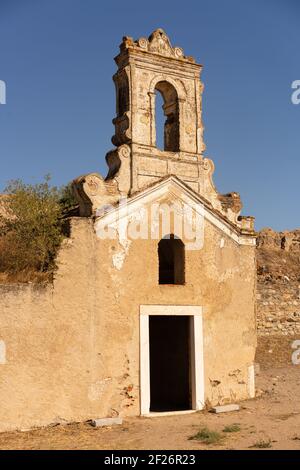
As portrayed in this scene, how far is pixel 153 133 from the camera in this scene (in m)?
12.4

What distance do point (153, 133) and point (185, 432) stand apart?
6.16 meters

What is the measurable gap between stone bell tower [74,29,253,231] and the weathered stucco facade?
3cm

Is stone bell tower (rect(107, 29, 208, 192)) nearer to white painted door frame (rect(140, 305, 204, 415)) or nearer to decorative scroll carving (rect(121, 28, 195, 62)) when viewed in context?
decorative scroll carving (rect(121, 28, 195, 62))

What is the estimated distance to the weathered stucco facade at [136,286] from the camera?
10.2 meters

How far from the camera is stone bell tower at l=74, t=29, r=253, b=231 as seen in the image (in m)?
11.7

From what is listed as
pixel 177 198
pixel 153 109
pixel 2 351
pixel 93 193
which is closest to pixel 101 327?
pixel 2 351

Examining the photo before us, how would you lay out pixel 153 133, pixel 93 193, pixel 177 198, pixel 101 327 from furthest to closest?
1. pixel 153 133
2. pixel 177 198
3. pixel 93 193
4. pixel 101 327

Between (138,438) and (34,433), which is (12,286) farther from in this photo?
(138,438)

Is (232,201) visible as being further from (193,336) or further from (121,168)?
(193,336)

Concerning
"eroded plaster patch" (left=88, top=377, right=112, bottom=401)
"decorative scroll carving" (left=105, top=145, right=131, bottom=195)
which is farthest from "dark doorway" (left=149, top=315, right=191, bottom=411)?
"decorative scroll carving" (left=105, top=145, right=131, bottom=195)

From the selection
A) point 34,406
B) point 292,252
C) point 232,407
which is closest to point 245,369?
point 232,407

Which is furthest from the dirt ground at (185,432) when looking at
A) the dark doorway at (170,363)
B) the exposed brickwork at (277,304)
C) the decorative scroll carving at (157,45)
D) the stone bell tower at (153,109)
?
the decorative scroll carving at (157,45)

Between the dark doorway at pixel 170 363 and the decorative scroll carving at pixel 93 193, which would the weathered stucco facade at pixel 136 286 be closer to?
the decorative scroll carving at pixel 93 193

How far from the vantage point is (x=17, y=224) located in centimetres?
1213
